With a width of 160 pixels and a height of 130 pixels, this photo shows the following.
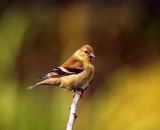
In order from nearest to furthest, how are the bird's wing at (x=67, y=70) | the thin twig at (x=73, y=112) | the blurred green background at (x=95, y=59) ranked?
the thin twig at (x=73, y=112) → the bird's wing at (x=67, y=70) → the blurred green background at (x=95, y=59)

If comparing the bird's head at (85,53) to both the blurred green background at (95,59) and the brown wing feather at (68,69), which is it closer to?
the brown wing feather at (68,69)

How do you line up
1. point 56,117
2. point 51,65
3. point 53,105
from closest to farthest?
1. point 56,117
2. point 53,105
3. point 51,65

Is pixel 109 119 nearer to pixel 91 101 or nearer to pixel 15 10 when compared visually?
pixel 91 101

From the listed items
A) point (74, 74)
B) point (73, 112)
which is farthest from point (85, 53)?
point (73, 112)

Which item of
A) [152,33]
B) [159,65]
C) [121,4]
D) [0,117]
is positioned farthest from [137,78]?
[0,117]

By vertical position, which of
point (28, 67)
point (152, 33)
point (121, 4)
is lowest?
point (28, 67)

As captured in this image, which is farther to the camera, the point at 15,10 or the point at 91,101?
the point at 15,10

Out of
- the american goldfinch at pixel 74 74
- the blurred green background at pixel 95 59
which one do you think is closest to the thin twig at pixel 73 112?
the american goldfinch at pixel 74 74

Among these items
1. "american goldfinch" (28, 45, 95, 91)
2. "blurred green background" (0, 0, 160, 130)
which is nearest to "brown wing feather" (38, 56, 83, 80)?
"american goldfinch" (28, 45, 95, 91)
